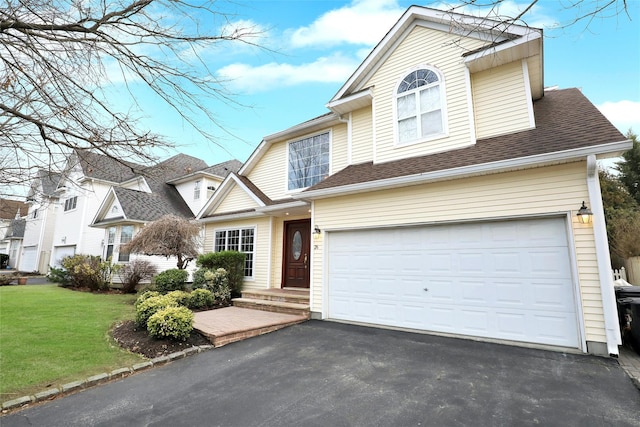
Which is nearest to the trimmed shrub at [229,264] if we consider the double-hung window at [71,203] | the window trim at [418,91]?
the window trim at [418,91]

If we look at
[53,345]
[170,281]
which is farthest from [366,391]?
[170,281]

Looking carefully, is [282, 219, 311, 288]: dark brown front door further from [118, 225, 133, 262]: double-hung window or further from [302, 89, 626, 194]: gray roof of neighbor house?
[118, 225, 133, 262]: double-hung window

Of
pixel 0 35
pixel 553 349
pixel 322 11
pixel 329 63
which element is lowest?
pixel 553 349

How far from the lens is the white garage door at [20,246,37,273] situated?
23.8 m

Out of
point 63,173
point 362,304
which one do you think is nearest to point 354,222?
point 362,304

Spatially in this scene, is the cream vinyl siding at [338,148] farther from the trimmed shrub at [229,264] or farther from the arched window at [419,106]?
the trimmed shrub at [229,264]

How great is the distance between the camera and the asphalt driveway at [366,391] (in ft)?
10.7

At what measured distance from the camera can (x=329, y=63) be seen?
185 inches

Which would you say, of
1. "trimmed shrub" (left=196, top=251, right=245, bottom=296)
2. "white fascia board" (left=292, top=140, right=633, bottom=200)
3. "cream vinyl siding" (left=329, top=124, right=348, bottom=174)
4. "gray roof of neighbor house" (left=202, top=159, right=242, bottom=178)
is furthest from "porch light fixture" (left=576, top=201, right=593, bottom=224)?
"gray roof of neighbor house" (left=202, top=159, right=242, bottom=178)

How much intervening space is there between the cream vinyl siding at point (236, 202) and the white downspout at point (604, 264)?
31.1ft

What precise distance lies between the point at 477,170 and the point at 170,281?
969 centimetres

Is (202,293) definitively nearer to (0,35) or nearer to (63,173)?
(63,173)

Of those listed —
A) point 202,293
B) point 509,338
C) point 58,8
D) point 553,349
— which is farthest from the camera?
point 202,293

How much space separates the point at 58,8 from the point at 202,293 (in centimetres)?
759
